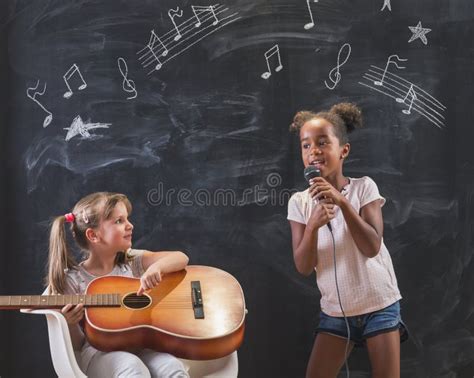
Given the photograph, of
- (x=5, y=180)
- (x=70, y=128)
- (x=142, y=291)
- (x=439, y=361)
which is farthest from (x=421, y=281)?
(x=5, y=180)

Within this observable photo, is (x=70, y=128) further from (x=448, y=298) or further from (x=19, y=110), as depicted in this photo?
(x=448, y=298)

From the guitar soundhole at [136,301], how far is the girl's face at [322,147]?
2.92 feet

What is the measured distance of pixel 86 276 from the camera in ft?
9.20

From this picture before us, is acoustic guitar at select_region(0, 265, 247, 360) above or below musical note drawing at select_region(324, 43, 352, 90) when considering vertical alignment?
below

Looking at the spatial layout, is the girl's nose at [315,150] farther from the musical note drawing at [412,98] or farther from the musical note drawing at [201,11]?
the musical note drawing at [201,11]

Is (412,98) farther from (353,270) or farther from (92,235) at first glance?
(92,235)

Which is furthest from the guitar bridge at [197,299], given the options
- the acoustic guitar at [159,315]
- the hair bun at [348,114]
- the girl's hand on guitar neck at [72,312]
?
the hair bun at [348,114]

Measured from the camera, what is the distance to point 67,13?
11.2ft

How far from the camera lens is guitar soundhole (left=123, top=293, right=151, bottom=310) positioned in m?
2.59

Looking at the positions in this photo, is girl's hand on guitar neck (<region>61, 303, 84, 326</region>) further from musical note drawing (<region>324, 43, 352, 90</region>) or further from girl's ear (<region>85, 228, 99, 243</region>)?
musical note drawing (<region>324, 43, 352, 90</region>)

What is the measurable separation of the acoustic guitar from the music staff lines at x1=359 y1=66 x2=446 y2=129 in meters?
1.34

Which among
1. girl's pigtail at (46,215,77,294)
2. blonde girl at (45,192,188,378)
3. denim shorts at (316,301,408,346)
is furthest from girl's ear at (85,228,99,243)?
denim shorts at (316,301,408,346)

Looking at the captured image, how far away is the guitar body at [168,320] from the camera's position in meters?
2.49

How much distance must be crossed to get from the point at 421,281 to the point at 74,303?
1730 millimetres
